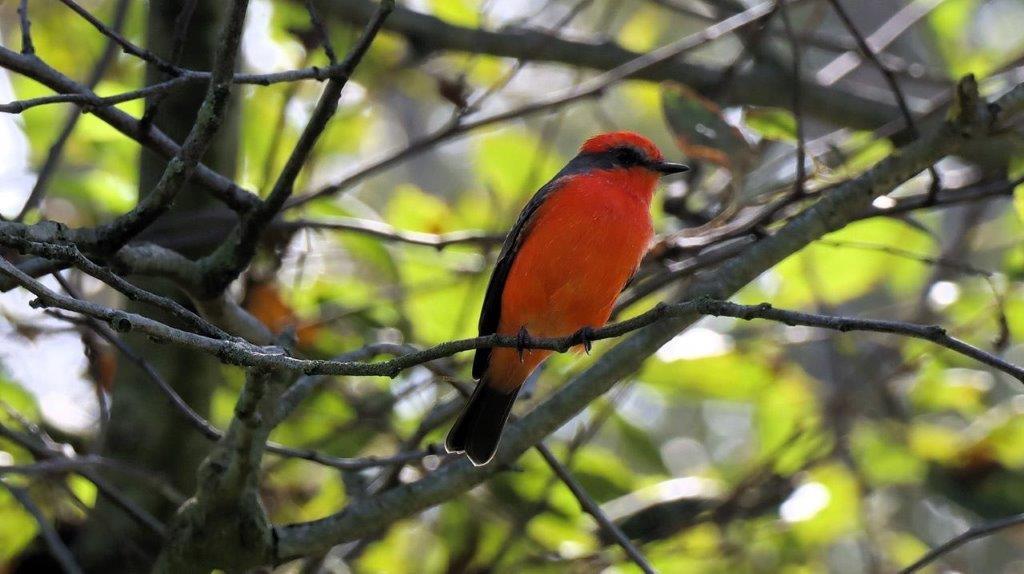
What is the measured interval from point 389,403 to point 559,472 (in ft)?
4.12

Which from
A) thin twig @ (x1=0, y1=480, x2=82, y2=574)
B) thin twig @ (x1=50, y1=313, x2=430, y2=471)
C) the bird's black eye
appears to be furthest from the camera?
the bird's black eye

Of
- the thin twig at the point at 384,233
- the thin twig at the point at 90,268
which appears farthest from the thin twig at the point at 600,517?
the thin twig at the point at 90,268

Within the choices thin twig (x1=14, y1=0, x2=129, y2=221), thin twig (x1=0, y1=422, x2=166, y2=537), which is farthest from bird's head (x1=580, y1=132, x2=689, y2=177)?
thin twig (x1=0, y1=422, x2=166, y2=537)

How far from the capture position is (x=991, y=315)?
200 inches

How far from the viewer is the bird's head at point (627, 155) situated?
5098mm

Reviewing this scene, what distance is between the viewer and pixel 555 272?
4.43 meters

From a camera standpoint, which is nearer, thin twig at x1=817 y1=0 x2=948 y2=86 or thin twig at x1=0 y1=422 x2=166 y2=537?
thin twig at x1=0 y1=422 x2=166 y2=537

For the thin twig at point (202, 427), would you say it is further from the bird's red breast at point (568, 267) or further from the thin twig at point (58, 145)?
the bird's red breast at point (568, 267)

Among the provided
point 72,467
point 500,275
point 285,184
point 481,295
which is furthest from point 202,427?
point 481,295

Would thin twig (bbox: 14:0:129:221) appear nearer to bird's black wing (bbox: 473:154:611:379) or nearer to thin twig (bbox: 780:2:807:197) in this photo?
bird's black wing (bbox: 473:154:611:379)

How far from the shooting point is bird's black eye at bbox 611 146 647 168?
5.13 metres

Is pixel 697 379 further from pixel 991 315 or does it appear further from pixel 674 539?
pixel 991 315

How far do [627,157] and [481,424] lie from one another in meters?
1.71

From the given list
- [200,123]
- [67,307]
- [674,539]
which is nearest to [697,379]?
[674,539]
